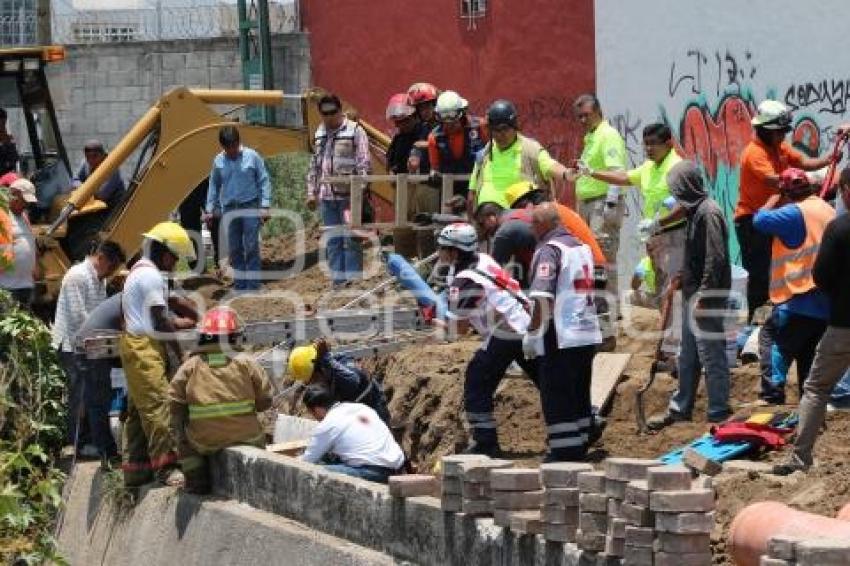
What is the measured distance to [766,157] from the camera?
46.9ft

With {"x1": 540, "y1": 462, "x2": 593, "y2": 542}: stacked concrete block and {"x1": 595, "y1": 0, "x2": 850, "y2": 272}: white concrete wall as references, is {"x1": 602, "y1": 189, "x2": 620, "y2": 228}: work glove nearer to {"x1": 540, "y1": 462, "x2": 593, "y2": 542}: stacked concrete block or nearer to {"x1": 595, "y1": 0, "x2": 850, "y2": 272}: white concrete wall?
{"x1": 595, "y1": 0, "x2": 850, "y2": 272}: white concrete wall

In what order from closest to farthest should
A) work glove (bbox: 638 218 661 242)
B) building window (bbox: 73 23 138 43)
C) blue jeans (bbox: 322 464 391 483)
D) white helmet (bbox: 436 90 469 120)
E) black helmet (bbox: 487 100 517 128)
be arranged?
1. blue jeans (bbox: 322 464 391 483)
2. work glove (bbox: 638 218 661 242)
3. black helmet (bbox: 487 100 517 128)
4. white helmet (bbox: 436 90 469 120)
5. building window (bbox: 73 23 138 43)

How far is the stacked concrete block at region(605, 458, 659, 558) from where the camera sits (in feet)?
27.8

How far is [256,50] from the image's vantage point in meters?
29.9

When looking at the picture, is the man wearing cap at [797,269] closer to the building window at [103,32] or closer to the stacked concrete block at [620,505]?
the stacked concrete block at [620,505]

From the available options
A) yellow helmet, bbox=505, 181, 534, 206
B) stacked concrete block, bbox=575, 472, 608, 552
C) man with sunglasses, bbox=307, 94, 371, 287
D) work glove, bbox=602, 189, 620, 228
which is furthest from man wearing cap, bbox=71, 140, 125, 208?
stacked concrete block, bbox=575, 472, 608, 552

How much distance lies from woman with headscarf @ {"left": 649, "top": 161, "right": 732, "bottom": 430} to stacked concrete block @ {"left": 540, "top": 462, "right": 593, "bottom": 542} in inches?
132

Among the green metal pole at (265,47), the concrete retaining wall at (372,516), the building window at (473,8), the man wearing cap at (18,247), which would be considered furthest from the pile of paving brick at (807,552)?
the building window at (473,8)

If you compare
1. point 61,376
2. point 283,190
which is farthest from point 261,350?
point 283,190

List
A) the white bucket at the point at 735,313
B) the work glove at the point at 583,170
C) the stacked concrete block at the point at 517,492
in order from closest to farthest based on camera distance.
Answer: the stacked concrete block at the point at 517,492 < the white bucket at the point at 735,313 < the work glove at the point at 583,170

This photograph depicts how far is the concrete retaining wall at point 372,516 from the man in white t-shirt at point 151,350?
2.17 ft

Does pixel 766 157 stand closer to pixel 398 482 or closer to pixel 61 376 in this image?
pixel 398 482

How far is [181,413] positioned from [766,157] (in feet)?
15.2

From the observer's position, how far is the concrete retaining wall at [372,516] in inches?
379
